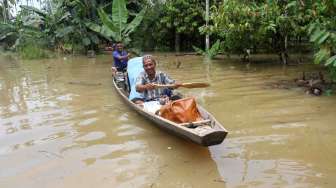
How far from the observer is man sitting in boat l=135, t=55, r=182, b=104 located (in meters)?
6.40

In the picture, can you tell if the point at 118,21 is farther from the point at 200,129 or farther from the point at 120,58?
the point at 200,129

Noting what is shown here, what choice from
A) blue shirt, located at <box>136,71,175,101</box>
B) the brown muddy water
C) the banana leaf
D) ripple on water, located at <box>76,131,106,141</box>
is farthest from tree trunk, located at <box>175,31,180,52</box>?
ripple on water, located at <box>76,131,106,141</box>

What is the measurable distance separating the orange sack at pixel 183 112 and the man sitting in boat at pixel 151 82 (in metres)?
0.77

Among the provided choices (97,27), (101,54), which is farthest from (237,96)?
(101,54)

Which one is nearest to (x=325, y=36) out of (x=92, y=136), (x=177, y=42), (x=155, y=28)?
(x=92, y=136)

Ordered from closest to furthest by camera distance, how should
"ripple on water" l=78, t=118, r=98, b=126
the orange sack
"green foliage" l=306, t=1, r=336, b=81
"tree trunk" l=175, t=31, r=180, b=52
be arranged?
"green foliage" l=306, t=1, r=336, b=81
the orange sack
"ripple on water" l=78, t=118, r=98, b=126
"tree trunk" l=175, t=31, r=180, b=52

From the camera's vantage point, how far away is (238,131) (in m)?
6.17

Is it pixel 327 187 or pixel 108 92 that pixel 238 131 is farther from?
pixel 108 92

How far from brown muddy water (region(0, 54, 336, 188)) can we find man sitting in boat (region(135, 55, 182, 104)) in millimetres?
439

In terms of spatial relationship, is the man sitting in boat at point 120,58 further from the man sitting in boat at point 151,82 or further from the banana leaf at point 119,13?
the banana leaf at point 119,13

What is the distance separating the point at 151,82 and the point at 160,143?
1.19m

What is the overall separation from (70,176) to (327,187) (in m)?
2.67

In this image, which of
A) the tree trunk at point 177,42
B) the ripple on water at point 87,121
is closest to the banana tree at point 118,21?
the tree trunk at point 177,42

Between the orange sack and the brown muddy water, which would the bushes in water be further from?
the orange sack
